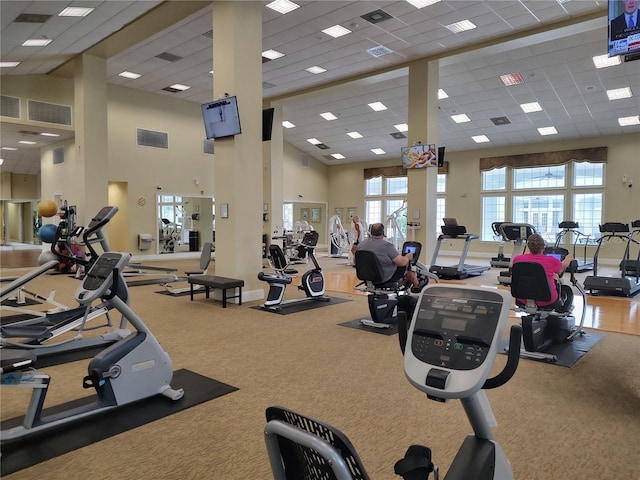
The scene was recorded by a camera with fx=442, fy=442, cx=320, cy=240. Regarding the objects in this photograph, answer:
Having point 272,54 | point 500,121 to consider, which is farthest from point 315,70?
point 500,121

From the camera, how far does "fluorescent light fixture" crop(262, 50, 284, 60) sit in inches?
371

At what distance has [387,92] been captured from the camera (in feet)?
38.7

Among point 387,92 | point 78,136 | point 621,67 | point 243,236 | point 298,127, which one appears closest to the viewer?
point 243,236

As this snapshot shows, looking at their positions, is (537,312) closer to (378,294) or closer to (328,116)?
(378,294)

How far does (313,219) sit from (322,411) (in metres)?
15.4

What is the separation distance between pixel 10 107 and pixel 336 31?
7576 millimetres

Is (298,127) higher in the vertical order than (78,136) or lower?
higher

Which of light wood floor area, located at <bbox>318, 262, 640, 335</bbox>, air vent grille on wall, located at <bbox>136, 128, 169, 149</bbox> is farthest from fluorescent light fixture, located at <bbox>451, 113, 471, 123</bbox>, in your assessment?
air vent grille on wall, located at <bbox>136, 128, 169, 149</bbox>

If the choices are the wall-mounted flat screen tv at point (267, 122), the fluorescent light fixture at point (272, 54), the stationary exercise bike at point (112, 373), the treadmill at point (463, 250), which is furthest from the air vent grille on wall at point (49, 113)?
the stationary exercise bike at point (112, 373)

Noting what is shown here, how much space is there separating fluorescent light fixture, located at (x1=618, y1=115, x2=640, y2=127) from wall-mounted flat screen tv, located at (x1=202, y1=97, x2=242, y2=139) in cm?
1015

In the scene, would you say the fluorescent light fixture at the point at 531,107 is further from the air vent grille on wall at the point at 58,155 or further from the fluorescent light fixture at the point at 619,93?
the air vent grille on wall at the point at 58,155

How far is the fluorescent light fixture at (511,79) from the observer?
9984mm

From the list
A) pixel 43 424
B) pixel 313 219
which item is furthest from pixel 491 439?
pixel 313 219

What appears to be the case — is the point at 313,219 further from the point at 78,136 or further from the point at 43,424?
the point at 43,424
